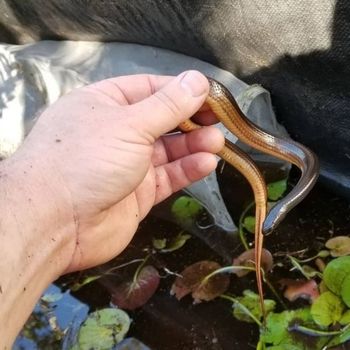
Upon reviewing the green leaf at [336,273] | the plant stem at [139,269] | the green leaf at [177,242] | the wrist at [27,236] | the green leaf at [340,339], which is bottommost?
the green leaf at [340,339]

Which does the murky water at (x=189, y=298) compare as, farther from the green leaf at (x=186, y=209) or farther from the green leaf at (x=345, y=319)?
the green leaf at (x=345, y=319)

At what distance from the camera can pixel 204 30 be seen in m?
2.79

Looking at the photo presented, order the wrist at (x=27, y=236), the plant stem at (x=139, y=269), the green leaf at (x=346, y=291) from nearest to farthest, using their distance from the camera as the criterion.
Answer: the wrist at (x=27, y=236)
the green leaf at (x=346, y=291)
the plant stem at (x=139, y=269)

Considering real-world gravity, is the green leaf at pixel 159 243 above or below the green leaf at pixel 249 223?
above

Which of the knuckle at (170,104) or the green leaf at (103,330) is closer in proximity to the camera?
the knuckle at (170,104)

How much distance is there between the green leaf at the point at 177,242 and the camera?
288 centimetres

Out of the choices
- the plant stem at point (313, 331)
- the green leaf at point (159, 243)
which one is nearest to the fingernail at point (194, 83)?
the plant stem at point (313, 331)

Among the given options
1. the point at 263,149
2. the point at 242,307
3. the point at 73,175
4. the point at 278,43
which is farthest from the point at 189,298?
the point at 278,43

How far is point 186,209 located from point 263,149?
0.62 metres

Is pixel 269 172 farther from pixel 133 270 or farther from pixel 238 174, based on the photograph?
pixel 133 270

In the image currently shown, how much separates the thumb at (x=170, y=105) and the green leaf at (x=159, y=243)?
1082 millimetres

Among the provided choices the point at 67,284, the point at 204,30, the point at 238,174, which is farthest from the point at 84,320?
the point at 204,30

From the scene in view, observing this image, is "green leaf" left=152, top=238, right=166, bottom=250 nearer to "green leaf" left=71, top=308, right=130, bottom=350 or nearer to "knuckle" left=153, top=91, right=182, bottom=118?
"green leaf" left=71, top=308, right=130, bottom=350

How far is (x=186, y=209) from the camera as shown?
3.04 meters
